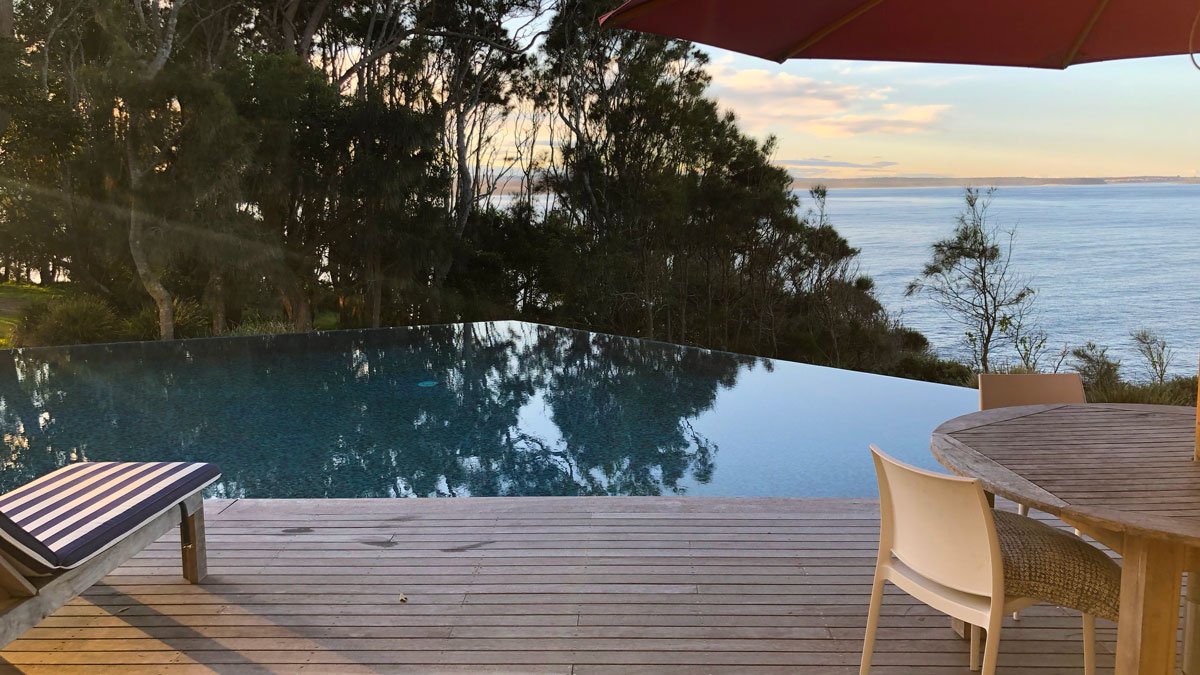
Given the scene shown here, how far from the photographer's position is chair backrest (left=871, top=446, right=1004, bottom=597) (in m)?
1.67

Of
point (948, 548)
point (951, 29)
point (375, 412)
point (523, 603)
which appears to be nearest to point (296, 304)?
point (375, 412)

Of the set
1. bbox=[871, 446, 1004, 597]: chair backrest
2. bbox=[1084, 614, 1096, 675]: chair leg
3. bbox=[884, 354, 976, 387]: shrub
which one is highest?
bbox=[871, 446, 1004, 597]: chair backrest

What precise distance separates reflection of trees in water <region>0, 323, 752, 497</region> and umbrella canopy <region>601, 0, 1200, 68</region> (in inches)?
101

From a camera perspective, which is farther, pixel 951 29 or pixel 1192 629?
pixel 951 29

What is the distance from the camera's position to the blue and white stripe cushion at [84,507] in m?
1.98

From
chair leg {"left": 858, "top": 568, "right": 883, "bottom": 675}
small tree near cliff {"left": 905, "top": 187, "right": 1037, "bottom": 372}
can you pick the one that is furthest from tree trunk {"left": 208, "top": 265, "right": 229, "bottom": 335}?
chair leg {"left": 858, "top": 568, "right": 883, "bottom": 675}

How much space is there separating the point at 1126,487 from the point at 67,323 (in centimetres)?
1169

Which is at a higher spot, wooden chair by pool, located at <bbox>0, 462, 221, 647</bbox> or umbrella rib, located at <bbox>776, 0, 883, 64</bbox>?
umbrella rib, located at <bbox>776, 0, 883, 64</bbox>

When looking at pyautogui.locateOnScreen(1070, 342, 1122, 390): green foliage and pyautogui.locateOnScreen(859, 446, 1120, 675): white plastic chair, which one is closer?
pyautogui.locateOnScreen(859, 446, 1120, 675): white plastic chair

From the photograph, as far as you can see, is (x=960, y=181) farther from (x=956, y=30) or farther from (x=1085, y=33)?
(x=956, y=30)

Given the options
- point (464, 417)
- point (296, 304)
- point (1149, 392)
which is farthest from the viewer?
point (296, 304)

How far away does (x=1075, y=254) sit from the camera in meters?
17.9

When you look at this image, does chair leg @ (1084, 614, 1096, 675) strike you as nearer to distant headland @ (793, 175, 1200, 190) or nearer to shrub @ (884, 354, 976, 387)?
shrub @ (884, 354, 976, 387)

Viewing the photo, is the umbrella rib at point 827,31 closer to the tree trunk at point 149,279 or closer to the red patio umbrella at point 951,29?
the red patio umbrella at point 951,29
